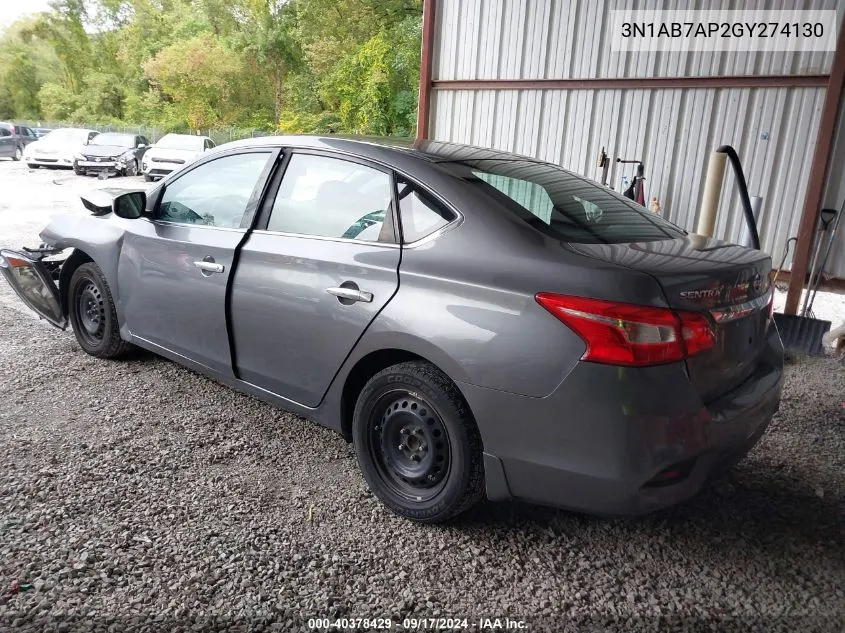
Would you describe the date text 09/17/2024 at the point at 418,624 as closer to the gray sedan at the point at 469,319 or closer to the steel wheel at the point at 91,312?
the gray sedan at the point at 469,319

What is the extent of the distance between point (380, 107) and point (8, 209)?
56.5 feet

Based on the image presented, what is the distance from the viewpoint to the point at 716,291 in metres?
2.17

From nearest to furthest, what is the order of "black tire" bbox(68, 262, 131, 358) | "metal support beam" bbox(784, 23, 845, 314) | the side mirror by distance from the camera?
1. the side mirror
2. "black tire" bbox(68, 262, 131, 358)
3. "metal support beam" bbox(784, 23, 845, 314)

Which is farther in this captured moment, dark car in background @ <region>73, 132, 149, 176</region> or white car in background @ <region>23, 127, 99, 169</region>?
white car in background @ <region>23, 127, 99, 169</region>

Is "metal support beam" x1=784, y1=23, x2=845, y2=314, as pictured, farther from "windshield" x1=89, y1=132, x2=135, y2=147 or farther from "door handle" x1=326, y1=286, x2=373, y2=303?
"windshield" x1=89, y1=132, x2=135, y2=147

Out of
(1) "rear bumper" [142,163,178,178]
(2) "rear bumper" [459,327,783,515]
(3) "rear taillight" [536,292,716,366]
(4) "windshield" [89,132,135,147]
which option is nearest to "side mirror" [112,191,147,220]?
(2) "rear bumper" [459,327,783,515]

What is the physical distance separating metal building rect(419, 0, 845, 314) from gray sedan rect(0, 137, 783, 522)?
183 inches

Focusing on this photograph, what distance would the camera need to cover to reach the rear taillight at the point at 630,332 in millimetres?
1994

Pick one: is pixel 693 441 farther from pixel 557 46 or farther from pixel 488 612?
pixel 557 46

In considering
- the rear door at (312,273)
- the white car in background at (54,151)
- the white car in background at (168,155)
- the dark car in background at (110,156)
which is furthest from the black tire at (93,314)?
the white car in background at (54,151)

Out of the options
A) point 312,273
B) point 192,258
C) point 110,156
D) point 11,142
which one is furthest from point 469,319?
point 11,142

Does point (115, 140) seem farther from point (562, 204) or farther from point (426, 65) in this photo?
point (562, 204)

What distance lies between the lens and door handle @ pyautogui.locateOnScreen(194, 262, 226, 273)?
3.14 meters

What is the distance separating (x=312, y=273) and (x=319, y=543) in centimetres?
111
